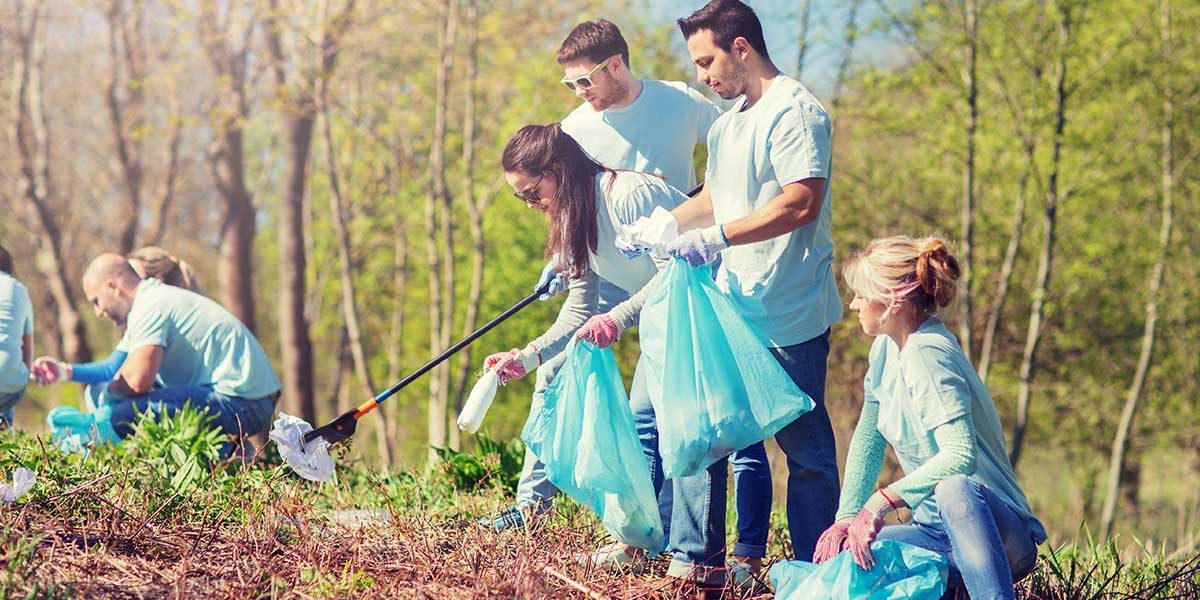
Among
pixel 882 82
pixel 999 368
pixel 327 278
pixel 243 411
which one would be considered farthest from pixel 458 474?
pixel 327 278

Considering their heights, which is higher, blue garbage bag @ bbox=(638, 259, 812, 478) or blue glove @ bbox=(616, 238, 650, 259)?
blue glove @ bbox=(616, 238, 650, 259)

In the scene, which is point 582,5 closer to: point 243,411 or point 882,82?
point 882,82

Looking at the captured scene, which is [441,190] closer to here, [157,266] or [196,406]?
[157,266]

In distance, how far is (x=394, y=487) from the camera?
4.99 metres

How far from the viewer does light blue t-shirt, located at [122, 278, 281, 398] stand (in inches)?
208

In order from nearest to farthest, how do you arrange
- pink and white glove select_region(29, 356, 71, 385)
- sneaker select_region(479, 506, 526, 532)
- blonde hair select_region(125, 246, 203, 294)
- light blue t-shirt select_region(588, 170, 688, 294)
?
1. light blue t-shirt select_region(588, 170, 688, 294)
2. sneaker select_region(479, 506, 526, 532)
3. blonde hair select_region(125, 246, 203, 294)
4. pink and white glove select_region(29, 356, 71, 385)

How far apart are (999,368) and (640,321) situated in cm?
1180

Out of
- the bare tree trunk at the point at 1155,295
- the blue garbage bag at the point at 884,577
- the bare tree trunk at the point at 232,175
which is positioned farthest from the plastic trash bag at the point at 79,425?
the bare tree trunk at the point at 1155,295

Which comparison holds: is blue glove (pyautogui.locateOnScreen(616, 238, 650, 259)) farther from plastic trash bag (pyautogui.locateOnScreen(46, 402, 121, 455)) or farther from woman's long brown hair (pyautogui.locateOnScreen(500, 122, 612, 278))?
plastic trash bag (pyautogui.locateOnScreen(46, 402, 121, 455))

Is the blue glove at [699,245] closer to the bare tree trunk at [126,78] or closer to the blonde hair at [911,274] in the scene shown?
the blonde hair at [911,274]

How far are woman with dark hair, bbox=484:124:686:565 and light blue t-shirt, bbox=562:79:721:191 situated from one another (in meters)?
0.30

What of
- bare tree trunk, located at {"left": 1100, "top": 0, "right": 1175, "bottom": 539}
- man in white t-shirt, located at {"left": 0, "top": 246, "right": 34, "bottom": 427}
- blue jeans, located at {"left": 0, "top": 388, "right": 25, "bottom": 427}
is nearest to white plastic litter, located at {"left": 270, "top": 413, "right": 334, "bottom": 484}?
man in white t-shirt, located at {"left": 0, "top": 246, "right": 34, "bottom": 427}

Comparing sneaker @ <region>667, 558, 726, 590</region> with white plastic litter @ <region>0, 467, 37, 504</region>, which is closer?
sneaker @ <region>667, 558, 726, 590</region>

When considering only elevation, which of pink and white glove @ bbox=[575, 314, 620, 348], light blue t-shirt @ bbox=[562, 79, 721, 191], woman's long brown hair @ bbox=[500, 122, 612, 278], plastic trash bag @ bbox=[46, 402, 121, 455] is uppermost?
light blue t-shirt @ bbox=[562, 79, 721, 191]
